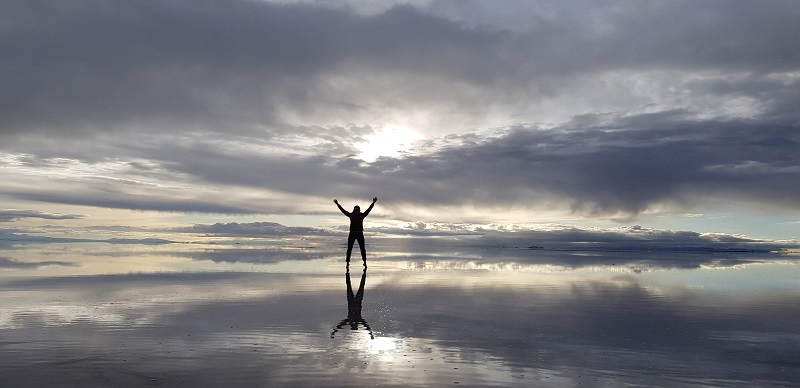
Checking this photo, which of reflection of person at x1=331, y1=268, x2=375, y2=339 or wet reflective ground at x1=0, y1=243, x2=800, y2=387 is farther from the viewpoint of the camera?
reflection of person at x1=331, y1=268, x2=375, y2=339

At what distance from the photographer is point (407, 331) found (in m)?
8.57

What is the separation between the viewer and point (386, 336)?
8109mm

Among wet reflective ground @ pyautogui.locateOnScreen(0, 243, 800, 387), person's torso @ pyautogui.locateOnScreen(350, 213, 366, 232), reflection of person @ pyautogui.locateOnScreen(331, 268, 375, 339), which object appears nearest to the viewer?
wet reflective ground @ pyautogui.locateOnScreen(0, 243, 800, 387)

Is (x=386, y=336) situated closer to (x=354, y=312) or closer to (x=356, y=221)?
(x=354, y=312)

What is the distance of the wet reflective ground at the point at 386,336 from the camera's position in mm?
6035

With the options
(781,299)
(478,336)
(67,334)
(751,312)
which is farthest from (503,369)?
(781,299)

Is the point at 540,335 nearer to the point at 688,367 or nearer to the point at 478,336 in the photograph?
the point at 478,336

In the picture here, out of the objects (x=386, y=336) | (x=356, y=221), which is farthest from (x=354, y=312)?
(x=356, y=221)

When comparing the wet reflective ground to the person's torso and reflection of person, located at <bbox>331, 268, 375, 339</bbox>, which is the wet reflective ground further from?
the person's torso

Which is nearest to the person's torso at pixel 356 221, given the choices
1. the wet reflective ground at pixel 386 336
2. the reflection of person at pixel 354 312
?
the reflection of person at pixel 354 312

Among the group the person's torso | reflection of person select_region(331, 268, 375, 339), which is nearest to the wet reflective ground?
reflection of person select_region(331, 268, 375, 339)

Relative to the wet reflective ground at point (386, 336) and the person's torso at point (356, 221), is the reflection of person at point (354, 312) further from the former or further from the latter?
the person's torso at point (356, 221)

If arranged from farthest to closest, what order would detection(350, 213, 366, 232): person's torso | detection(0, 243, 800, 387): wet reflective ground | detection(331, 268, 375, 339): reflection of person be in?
detection(350, 213, 366, 232): person's torso < detection(331, 268, 375, 339): reflection of person < detection(0, 243, 800, 387): wet reflective ground

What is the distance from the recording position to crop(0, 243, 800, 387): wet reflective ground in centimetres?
604
